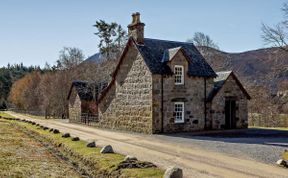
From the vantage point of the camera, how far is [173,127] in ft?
98.8

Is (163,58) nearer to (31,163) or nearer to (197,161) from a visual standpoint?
(197,161)

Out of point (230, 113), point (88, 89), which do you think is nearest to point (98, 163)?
point (230, 113)

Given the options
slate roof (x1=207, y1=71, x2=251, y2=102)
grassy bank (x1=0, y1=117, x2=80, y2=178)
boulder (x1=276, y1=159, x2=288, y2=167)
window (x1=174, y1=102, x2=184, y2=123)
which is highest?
slate roof (x1=207, y1=71, x2=251, y2=102)

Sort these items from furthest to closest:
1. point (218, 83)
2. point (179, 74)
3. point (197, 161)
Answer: point (218, 83), point (179, 74), point (197, 161)

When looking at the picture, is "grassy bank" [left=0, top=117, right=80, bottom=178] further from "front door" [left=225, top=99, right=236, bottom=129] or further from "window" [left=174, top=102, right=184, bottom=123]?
"front door" [left=225, top=99, right=236, bottom=129]

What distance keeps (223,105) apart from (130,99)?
28.7ft

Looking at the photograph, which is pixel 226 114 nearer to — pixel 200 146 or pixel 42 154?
pixel 200 146

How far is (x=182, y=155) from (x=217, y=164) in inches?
112

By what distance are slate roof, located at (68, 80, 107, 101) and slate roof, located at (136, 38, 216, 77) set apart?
61.9 ft

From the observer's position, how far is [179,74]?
31.0 metres

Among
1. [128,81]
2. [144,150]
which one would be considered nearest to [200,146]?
[144,150]

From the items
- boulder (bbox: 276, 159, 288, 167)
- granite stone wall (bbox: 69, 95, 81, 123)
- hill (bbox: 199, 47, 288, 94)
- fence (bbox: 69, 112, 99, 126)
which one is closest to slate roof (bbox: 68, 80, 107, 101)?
granite stone wall (bbox: 69, 95, 81, 123)

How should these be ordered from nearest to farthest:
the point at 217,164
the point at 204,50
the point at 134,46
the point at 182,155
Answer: the point at 217,164 < the point at 182,155 < the point at 134,46 < the point at 204,50

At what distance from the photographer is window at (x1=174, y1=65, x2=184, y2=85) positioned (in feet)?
101
